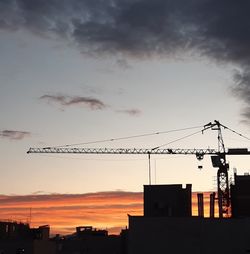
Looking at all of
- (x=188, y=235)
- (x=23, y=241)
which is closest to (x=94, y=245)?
(x=23, y=241)

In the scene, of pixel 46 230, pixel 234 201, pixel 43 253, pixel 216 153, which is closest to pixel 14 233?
pixel 46 230

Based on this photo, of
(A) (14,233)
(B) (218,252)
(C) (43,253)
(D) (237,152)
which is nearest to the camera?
(B) (218,252)

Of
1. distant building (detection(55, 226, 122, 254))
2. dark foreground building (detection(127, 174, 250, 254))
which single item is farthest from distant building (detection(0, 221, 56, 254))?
dark foreground building (detection(127, 174, 250, 254))

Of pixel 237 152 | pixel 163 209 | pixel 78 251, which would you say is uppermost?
pixel 237 152

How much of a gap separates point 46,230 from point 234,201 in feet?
176

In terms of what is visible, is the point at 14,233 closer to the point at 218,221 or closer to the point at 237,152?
the point at 218,221

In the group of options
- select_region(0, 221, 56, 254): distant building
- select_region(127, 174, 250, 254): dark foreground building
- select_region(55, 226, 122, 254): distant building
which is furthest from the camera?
select_region(55, 226, 122, 254): distant building

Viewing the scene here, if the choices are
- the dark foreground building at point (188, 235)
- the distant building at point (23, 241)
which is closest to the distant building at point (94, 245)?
the distant building at point (23, 241)

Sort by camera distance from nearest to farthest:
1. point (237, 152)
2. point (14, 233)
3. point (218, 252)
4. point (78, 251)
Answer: point (218, 252) < point (14, 233) < point (78, 251) < point (237, 152)

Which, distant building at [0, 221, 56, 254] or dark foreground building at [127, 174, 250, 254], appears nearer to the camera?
dark foreground building at [127, 174, 250, 254]

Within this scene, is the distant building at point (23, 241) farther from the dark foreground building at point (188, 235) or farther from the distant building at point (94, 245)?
the dark foreground building at point (188, 235)

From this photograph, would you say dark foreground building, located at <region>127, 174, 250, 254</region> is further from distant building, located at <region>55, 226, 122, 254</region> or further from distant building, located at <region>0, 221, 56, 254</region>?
distant building, located at <region>55, 226, 122, 254</region>

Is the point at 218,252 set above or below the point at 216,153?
below

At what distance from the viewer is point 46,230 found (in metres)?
142
